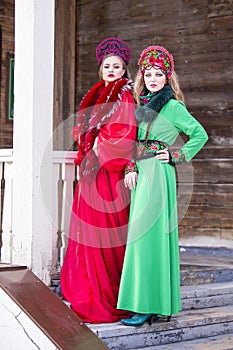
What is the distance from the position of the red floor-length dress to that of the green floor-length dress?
0.56 feet

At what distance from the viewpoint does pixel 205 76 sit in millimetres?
7180

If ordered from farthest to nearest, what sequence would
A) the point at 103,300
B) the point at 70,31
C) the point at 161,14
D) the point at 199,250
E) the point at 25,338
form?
the point at 70,31
the point at 161,14
the point at 199,250
the point at 103,300
the point at 25,338

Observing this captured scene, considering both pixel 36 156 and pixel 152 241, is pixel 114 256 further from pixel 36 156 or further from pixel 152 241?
pixel 36 156

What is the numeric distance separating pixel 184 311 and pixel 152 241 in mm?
844

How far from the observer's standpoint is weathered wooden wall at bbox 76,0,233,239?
7023mm

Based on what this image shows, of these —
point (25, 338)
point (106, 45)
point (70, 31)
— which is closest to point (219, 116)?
point (70, 31)

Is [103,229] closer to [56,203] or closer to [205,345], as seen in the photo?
[56,203]

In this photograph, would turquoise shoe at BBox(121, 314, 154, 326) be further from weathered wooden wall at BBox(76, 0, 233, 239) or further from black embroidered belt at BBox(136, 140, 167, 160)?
weathered wooden wall at BBox(76, 0, 233, 239)

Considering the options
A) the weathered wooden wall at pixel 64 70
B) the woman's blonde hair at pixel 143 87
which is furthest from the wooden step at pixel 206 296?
the weathered wooden wall at pixel 64 70

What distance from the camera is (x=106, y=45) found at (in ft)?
15.4

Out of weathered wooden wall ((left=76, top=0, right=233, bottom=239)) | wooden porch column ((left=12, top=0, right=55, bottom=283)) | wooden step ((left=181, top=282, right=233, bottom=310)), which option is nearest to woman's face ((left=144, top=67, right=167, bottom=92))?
wooden porch column ((left=12, top=0, right=55, bottom=283))

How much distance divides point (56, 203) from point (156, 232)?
953mm

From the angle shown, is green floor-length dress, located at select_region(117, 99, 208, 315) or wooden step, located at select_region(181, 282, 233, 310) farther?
wooden step, located at select_region(181, 282, 233, 310)

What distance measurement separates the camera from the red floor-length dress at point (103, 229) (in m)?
4.53
